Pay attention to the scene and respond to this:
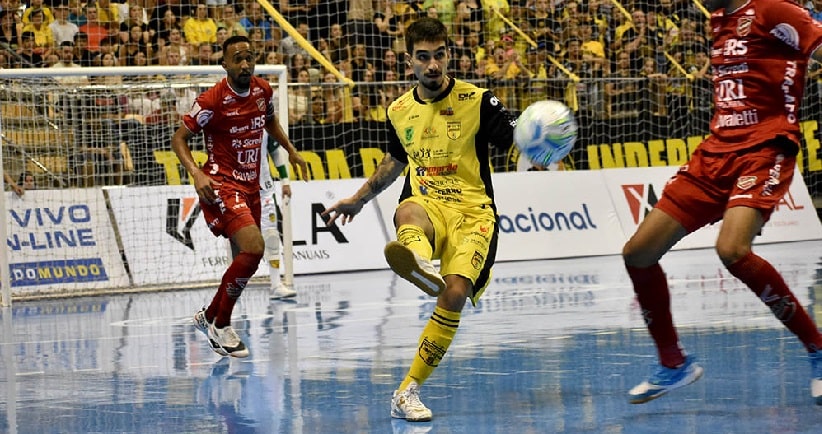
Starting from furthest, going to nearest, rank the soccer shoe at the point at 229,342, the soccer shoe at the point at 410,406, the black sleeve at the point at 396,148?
the soccer shoe at the point at 229,342, the black sleeve at the point at 396,148, the soccer shoe at the point at 410,406

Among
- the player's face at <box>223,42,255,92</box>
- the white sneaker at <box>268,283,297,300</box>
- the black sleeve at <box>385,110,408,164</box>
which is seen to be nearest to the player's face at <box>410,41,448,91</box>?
the black sleeve at <box>385,110,408,164</box>

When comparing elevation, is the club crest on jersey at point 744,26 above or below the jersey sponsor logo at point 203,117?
above

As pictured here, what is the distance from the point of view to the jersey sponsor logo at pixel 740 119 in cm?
644

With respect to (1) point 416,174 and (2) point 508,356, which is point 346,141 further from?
(1) point 416,174

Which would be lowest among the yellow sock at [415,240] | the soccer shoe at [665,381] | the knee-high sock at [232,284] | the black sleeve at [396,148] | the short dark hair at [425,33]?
the knee-high sock at [232,284]

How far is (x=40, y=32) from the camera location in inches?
693

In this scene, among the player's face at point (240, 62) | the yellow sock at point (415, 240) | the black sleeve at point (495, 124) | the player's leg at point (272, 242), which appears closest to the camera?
the yellow sock at point (415, 240)

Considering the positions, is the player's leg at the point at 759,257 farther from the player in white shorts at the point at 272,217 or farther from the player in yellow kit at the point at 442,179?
the player in white shorts at the point at 272,217

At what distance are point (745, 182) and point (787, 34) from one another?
0.75 meters

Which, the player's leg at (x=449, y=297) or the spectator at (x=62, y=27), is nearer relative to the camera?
the player's leg at (x=449, y=297)

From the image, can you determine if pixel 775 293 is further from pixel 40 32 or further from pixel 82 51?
pixel 40 32

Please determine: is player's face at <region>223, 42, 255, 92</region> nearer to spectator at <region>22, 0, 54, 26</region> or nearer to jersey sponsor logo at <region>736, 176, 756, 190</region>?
jersey sponsor logo at <region>736, 176, 756, 190</region>

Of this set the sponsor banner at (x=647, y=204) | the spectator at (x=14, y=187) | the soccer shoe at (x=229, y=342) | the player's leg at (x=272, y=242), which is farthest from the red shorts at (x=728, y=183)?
the sponsor banner at (x=647, y=204)

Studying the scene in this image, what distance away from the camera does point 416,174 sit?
283 inches
